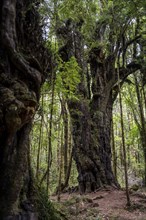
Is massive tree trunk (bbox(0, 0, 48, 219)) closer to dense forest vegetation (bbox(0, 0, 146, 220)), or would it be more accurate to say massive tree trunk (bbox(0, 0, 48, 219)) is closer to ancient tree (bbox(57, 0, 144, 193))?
dense forest vegetation (bbox(0, 0, 146, 220))

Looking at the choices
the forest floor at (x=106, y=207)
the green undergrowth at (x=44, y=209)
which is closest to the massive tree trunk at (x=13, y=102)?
the green undergrowth at (x=44, y=209)

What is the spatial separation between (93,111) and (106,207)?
157 inches

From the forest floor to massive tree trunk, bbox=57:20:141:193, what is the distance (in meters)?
0.83

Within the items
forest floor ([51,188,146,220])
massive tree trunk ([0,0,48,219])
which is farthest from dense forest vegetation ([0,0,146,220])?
forest floor ([51,188,146,220])

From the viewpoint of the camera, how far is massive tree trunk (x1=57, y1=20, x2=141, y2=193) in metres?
8.34

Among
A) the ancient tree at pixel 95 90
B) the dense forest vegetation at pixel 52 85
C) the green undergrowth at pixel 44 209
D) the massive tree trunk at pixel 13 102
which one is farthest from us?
the ancient tree at pixel 95 90

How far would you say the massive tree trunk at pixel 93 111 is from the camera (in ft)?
27.3

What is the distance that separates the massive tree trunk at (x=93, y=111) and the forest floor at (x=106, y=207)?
827 mm

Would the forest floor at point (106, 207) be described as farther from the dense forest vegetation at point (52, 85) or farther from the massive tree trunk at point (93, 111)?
the massive tree trunk at point (93, 111)

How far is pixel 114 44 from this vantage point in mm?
9320

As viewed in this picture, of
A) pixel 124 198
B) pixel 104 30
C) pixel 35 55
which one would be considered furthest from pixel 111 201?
pixel 104 30

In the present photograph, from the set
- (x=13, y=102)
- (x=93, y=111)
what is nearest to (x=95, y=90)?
(x=93, y=111)

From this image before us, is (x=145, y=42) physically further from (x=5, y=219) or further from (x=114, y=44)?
(x=5, y=219)

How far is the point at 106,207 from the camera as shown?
633cm
